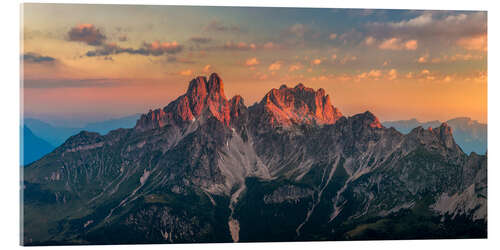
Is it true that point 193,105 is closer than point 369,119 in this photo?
No

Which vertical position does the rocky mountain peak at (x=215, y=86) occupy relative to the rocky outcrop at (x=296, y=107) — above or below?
above

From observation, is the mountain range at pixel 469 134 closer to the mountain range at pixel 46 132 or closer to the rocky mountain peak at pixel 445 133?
the rocky mountain peak at pixel 445 133

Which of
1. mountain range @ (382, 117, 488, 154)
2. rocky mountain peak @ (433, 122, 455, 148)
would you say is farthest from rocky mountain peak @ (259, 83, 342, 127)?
mountain range @ (382, 117, 488, 154)

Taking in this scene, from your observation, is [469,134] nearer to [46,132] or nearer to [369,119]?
[369,119]

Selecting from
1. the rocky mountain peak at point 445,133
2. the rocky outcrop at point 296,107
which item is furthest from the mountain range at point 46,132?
the rocky mountain peak at point 445,133

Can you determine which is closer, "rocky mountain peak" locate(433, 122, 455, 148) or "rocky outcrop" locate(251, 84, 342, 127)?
"rocky mountain peak" locate(433, 122, 455, 148)

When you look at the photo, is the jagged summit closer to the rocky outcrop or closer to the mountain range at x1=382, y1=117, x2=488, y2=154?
the rocky outcrop

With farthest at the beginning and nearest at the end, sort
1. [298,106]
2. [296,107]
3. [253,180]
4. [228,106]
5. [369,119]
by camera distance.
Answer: [253,180] < [296,107] < [298,106] < [228,106] < [369,119]

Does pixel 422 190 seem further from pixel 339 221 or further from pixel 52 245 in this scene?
pixel 52 245

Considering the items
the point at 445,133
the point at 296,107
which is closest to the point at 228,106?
the point at 296,107
